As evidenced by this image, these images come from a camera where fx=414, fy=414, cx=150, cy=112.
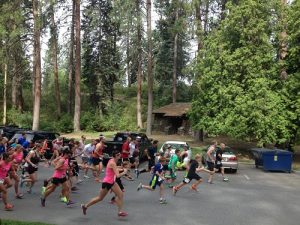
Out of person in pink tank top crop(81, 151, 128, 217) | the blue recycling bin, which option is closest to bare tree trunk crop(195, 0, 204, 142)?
the blue recycling bin

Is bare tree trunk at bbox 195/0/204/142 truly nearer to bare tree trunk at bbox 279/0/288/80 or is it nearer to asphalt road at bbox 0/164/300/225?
bare tree trunk at bbox 279/0/288/80

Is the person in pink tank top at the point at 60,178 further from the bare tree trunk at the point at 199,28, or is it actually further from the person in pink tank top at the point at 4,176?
the bare tree trunk at the point at 199,28

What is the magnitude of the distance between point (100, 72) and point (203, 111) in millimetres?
25034

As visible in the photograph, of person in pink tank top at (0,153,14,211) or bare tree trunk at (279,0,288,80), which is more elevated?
bare tree trunk at (279,0,288,80)

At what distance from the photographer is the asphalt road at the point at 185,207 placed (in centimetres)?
1095

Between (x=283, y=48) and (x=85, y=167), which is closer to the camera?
(x=85, y=167)

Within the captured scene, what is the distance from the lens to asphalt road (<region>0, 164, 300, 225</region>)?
1095cm

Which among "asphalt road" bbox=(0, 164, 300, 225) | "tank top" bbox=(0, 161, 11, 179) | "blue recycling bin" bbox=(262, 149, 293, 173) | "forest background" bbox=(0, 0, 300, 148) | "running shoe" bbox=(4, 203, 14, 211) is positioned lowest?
"asphalt road" bbox=(0, 164, 300, 225)

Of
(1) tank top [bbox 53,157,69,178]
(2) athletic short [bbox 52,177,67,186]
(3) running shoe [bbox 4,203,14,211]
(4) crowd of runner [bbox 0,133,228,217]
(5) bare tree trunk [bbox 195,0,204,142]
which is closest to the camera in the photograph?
(4) crowd of runner [bbox 0,133,228,217]

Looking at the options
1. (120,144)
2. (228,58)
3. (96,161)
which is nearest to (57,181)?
(96,161)

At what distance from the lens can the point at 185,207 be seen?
12883 mm

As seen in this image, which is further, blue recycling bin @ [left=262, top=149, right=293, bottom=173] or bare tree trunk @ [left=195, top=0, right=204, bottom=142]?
bare tree trunk @ [left=195, top=0, right=204, bottom=142]

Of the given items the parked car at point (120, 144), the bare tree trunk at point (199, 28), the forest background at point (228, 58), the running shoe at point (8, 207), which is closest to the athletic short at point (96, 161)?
the parked car at point (120, 144)

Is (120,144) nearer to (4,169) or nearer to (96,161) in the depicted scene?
(96,161)
